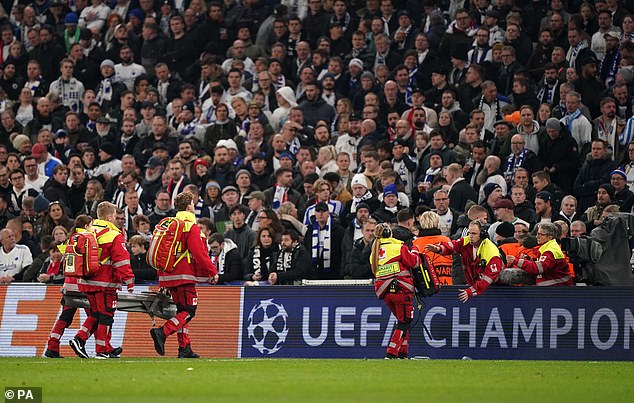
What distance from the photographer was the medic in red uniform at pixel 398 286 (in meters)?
17.8

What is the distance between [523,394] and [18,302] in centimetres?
1144

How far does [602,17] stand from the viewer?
23.9 m

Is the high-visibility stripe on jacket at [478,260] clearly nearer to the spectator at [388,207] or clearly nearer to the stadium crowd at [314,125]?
the stadium crowd at [314,125]

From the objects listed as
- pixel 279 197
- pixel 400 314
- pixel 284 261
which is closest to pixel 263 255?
pixel 284 261

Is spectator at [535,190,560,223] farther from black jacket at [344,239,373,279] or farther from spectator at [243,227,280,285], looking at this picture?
spectator at [243,227,280,285]

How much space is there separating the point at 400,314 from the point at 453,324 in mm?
1552

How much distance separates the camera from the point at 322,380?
1381 cm

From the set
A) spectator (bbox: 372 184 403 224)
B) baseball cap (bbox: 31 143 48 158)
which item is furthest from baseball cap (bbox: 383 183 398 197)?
baseball cap (bbox: 31 143 48 158)

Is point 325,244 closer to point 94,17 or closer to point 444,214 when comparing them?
point 444,214

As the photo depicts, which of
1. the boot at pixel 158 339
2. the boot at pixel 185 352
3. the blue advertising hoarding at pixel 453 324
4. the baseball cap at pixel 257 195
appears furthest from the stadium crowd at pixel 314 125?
the boot at pixel 158 339

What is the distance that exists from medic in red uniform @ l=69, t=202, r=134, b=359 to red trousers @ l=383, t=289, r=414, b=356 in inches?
146

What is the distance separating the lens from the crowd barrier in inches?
728

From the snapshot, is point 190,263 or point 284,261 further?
point 284,261

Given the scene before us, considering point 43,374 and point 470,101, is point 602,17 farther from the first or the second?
point 43,374
